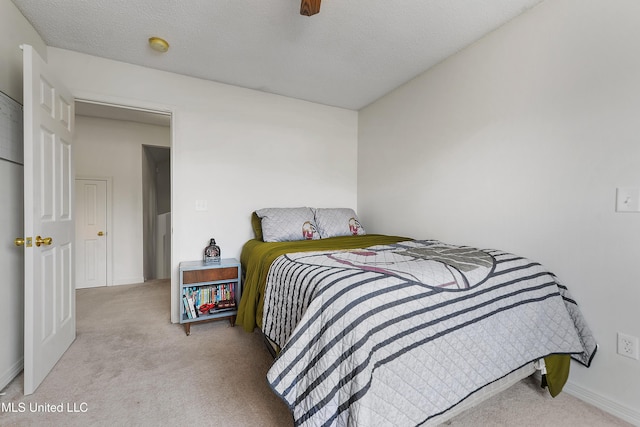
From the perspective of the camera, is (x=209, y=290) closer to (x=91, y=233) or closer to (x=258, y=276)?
(x=258, y=276)

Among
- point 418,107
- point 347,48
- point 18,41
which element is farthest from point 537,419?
point 18,41

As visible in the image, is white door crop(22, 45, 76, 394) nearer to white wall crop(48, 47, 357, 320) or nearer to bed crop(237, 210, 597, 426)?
white wall crop(48, 47, 357, 320)

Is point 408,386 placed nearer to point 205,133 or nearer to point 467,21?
point 467,21

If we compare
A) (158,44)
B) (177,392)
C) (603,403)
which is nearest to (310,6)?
(158,44)

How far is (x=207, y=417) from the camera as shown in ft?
4.68

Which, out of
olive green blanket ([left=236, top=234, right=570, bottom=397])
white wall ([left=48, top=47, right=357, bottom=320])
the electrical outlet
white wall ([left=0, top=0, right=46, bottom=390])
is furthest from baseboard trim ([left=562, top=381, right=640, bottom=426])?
white wall ([left=0, top=0, right=46, bottom=390])

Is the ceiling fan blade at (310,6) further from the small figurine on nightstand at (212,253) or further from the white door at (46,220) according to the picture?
the small figurine on nightstand at (212,253)

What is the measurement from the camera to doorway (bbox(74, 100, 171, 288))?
385 cm

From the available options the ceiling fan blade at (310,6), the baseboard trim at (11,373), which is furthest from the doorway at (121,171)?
the ceiling fan blade at (310,6)

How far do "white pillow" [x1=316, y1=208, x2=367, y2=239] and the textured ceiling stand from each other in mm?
1378

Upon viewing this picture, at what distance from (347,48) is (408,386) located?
7.67 feet

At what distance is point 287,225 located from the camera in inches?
108

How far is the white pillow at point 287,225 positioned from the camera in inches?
105

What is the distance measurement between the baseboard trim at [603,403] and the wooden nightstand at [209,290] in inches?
96.2
